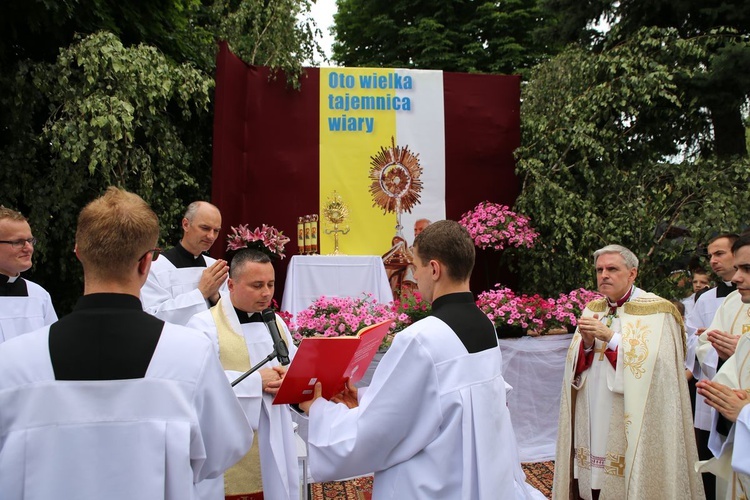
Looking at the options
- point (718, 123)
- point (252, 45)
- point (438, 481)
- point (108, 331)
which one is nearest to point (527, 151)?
point (718, 123)

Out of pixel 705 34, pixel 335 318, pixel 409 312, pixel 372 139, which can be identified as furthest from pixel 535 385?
pixel 705 34

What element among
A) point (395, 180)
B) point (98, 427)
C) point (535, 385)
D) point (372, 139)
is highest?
point (372, 139)

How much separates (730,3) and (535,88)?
2656 mm

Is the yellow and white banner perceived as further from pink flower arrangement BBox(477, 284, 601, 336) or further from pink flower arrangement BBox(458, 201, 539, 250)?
pink flower arrangement BBox(477, 284, 601, 336)

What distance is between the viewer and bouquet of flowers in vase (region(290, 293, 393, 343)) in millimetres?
5719

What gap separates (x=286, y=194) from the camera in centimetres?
899

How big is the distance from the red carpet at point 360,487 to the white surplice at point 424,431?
9.23 feet

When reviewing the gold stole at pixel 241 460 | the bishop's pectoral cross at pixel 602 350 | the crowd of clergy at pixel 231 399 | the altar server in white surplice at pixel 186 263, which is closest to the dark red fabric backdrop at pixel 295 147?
the altar server in white surplice at pixel 186 263

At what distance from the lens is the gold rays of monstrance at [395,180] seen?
907 centimetres

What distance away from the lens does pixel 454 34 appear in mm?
16000

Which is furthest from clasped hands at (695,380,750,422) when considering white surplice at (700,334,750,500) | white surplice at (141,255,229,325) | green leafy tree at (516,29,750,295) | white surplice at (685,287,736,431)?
green leafy tree at (516,29,750,295)

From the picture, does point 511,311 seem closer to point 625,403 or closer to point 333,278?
point 625,403

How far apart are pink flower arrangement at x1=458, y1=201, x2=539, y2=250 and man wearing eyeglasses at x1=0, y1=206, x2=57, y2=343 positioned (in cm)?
551

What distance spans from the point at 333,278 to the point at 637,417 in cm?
437
